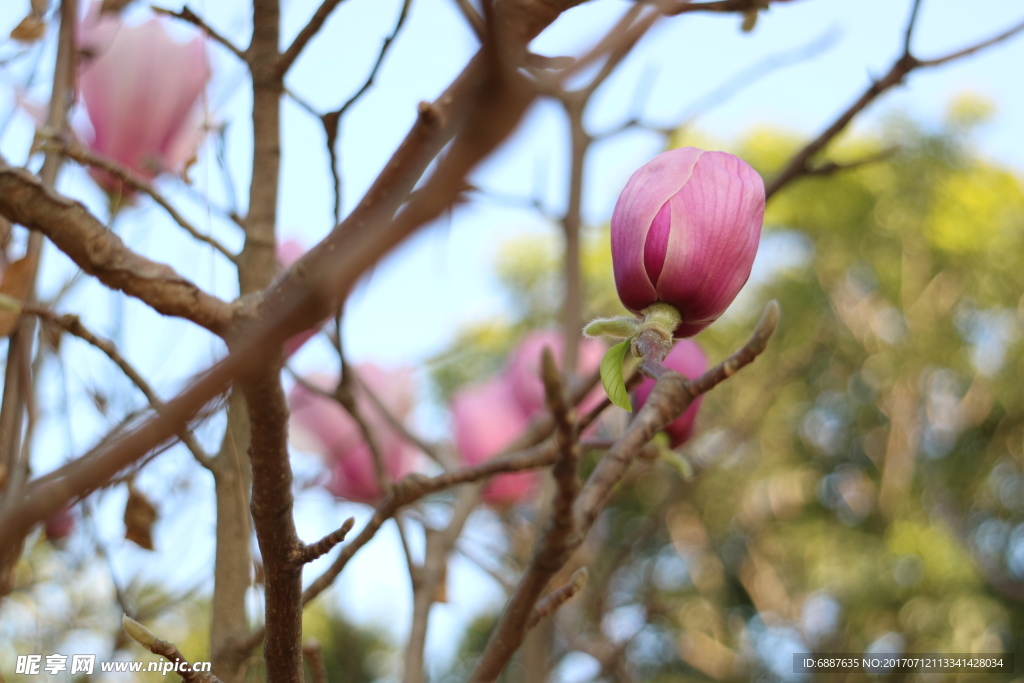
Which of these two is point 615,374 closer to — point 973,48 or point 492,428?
point 973,48

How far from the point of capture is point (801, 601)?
371 centimetres

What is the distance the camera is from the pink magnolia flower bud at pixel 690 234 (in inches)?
11.7

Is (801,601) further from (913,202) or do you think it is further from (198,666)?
(198,666)

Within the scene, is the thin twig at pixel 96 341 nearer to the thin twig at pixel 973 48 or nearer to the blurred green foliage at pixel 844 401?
the thin twig at pixel 973 48

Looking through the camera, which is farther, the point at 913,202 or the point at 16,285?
the point at 913,202

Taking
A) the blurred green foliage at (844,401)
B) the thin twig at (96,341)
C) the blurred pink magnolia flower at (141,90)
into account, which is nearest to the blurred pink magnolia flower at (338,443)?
the blurred pink magnolia flower at (141,90)

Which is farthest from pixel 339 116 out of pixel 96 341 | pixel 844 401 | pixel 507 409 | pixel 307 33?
pixel 844 401

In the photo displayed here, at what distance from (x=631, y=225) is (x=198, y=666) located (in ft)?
0.71

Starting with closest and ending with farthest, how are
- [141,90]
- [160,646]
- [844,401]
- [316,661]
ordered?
[160,646] < [316,661] < [141,90] < [844,401]

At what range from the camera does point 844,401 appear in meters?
4.27

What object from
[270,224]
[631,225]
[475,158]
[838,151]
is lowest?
A: [475,158]

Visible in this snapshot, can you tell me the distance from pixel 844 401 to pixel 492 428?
379 cm

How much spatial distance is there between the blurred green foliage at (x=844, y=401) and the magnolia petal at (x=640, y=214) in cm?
330

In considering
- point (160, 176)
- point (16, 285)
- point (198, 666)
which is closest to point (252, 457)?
point (198, 666)
